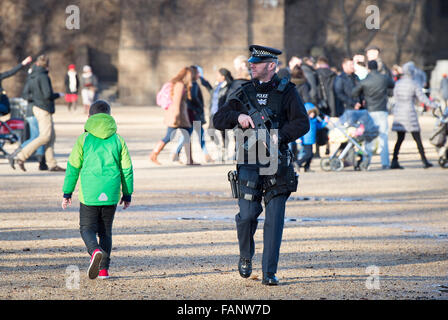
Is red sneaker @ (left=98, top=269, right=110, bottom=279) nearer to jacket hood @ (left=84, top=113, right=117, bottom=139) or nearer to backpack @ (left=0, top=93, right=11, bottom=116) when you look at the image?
jacket hood @ (left=84, top=113, right=117, bottom=139)

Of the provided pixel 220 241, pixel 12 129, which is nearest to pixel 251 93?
pixel 220 241

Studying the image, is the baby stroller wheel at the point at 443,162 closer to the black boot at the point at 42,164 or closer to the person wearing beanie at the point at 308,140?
the person wearing beanie at the point at 308,140

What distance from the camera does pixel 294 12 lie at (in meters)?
50.4

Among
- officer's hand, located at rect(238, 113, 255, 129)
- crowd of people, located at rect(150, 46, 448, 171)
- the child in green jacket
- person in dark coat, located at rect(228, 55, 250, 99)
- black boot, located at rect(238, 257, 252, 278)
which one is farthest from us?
crowd of people, located at rect(150, 46, 448, 171)

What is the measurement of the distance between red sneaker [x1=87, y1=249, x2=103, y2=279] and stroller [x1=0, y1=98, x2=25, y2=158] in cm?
1072

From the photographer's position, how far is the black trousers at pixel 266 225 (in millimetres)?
7137

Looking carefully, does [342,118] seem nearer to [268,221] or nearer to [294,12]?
[268,221]

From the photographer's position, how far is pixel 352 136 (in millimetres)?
17078

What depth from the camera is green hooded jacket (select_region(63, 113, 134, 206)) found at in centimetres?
744

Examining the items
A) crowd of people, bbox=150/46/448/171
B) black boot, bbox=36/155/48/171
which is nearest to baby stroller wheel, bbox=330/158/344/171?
crowd of people, bbox=150/46/448/171

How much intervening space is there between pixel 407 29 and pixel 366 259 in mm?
42459

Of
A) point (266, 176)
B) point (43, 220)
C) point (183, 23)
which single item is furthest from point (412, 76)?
point (183, 23)

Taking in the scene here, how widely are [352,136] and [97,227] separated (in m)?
10.1

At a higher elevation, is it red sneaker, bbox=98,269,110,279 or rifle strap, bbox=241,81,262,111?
rifle strap, bbox=241,81,262,111
